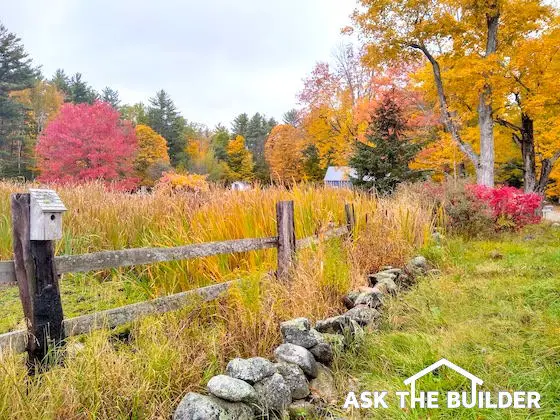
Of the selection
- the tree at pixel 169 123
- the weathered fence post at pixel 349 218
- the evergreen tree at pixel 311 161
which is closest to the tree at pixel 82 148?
the evergreen tree at pixel 311 161

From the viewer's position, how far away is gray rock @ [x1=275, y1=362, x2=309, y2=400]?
8.18 feet

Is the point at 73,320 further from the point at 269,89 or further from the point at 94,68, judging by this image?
the point at 269,89

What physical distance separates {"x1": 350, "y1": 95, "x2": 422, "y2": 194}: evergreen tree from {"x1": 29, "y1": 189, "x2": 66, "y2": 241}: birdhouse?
1176 cm

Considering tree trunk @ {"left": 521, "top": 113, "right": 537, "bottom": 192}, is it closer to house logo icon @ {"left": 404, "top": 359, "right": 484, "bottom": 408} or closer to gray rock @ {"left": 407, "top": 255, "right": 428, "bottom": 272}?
gray rock @ {"left": 407, "top": 255, "right": 428, "bottom": 272}

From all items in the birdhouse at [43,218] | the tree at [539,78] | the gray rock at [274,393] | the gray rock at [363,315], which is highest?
the tree at [539,78]

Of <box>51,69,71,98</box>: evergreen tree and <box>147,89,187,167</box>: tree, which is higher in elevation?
<box>51,69,71,98</box>: evergreen tree

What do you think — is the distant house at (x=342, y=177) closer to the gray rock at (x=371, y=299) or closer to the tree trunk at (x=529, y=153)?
the gray rock at (x=371, y=299)

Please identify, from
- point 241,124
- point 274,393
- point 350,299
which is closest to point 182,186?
point 350,299

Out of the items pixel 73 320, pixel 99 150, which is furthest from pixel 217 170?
pixel 73 320

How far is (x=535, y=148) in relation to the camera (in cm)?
1549

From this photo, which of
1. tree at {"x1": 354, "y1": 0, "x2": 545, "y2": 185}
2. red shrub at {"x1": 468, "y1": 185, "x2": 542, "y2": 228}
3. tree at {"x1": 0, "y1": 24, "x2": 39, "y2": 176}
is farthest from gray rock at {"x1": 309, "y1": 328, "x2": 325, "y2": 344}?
tree at {"x1": 0, "y1": 24, "x2": 39, "y2": 176}

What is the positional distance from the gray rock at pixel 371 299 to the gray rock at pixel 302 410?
147 cm

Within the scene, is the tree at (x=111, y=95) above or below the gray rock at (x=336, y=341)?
above

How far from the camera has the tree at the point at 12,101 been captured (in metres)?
29.7
